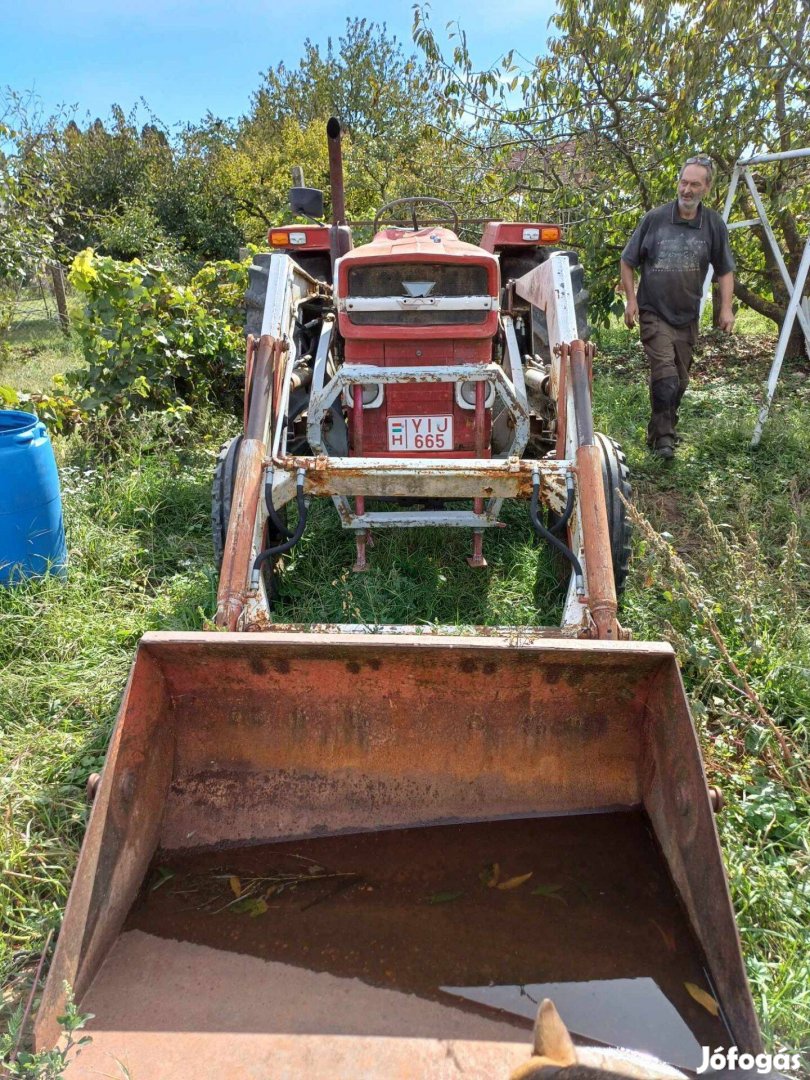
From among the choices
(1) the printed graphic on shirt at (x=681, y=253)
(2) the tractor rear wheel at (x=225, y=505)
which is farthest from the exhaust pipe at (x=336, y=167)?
(1) the printed graphic on shirt at (x=681, y=253)

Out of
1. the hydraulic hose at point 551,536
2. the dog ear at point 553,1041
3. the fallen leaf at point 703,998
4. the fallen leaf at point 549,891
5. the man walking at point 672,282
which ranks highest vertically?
the man walking at point 672,282

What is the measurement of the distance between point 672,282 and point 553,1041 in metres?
4.87

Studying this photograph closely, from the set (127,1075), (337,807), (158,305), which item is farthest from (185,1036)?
(158,305)

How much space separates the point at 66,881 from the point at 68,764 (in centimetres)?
49

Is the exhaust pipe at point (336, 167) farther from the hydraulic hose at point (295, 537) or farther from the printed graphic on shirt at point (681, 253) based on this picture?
the printed graphic on shirt at point (681, 253)

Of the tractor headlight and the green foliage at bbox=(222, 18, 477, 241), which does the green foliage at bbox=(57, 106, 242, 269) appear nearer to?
the green foliage at bbox=(222, 18, 477, 241)

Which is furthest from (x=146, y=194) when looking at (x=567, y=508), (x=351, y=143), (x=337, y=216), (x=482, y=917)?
(x=482, y=917)

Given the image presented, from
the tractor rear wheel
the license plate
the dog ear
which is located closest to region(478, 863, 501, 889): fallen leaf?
the dog ear

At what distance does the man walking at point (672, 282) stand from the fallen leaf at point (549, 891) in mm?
3885

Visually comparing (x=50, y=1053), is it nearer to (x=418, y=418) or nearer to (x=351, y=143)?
(x=418, y=418)

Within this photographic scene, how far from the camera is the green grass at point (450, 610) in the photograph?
85.3 inches

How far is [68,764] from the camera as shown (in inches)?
103

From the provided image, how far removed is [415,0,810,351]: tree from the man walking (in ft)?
4.02

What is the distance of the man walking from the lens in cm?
500
